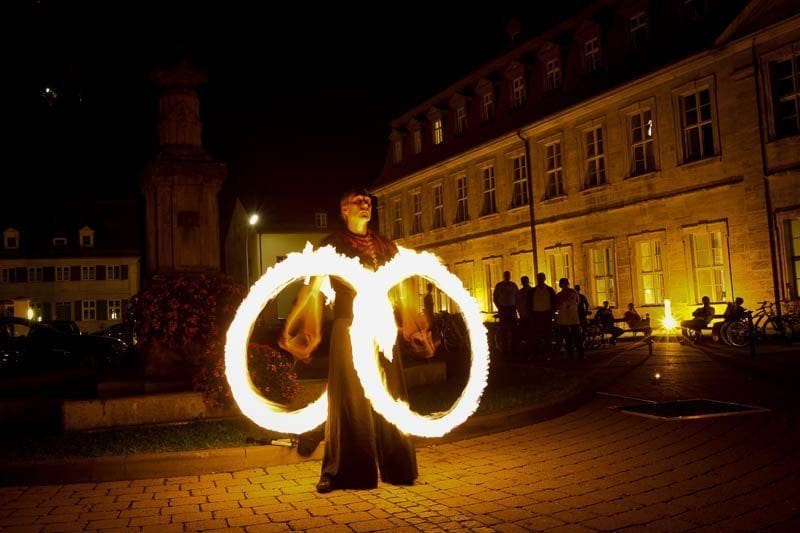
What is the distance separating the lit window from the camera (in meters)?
42.8

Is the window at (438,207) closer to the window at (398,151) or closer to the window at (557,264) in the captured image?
the window at (398,151)

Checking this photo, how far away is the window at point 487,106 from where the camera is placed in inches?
1421

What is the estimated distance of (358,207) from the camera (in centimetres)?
645

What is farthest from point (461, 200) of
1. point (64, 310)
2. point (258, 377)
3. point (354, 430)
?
point (64, 310)

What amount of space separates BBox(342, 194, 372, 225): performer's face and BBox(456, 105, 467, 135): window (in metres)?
32.7

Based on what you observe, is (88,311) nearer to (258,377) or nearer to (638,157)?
(638,157)

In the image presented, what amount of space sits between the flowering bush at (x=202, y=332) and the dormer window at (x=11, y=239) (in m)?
62.6

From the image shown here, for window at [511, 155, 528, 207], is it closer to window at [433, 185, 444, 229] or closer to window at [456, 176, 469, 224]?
window at [456, 176, 469, 224]

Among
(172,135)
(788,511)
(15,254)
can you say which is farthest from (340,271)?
(15,254)

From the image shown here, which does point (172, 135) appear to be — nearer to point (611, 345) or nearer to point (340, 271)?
point (340, 271)

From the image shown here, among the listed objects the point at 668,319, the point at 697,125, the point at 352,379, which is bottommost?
the point at 668,319

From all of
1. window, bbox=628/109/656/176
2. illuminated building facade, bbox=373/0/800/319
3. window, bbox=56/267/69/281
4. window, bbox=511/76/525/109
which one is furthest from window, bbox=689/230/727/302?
window, bbox=56/267/69/281

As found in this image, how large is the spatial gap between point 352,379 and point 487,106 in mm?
31965

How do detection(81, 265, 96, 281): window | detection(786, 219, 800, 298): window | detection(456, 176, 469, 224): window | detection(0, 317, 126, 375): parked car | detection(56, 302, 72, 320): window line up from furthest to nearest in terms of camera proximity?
detection(81, 265, 96, 281): window, detection(56, 302, 72, 320): window, detection(456, 176, 469, 224): window, detection(786, 219, 800, 298): window, detection(0, 317, 126, 375): parked car
